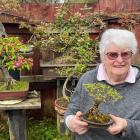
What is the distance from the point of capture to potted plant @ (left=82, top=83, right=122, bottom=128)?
5.38 feet

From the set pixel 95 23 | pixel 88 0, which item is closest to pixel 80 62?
pixel 95 23

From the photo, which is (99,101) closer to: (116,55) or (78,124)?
(78,124)

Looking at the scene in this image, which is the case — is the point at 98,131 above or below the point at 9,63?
below

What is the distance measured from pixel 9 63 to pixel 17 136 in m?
0.72

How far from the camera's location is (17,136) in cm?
311

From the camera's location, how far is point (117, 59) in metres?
1.78

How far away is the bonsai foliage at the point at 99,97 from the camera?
1646 mm

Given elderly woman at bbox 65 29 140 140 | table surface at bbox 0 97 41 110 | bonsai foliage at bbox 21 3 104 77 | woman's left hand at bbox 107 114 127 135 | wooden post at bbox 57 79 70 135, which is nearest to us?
woman's left hand at bbox 107 114 127 135

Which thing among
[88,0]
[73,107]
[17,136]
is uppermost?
[88,0]

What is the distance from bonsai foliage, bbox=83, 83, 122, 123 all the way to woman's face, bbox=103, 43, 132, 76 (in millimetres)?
162

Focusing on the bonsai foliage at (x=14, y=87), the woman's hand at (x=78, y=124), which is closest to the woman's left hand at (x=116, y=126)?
the woman's hand at (x=78, y=124)

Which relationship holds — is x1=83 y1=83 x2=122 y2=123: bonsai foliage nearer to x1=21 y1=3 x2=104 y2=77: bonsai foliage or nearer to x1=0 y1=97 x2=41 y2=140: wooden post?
x1=0 y1=97 x2=41 y2=140: wooden post

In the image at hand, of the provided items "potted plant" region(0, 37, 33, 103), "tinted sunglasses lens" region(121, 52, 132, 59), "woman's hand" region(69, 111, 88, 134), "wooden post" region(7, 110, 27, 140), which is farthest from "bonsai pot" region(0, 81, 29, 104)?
"tinted sunglasses lens" region(121, 52, 132, 59)

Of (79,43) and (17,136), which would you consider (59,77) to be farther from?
(17,136)
